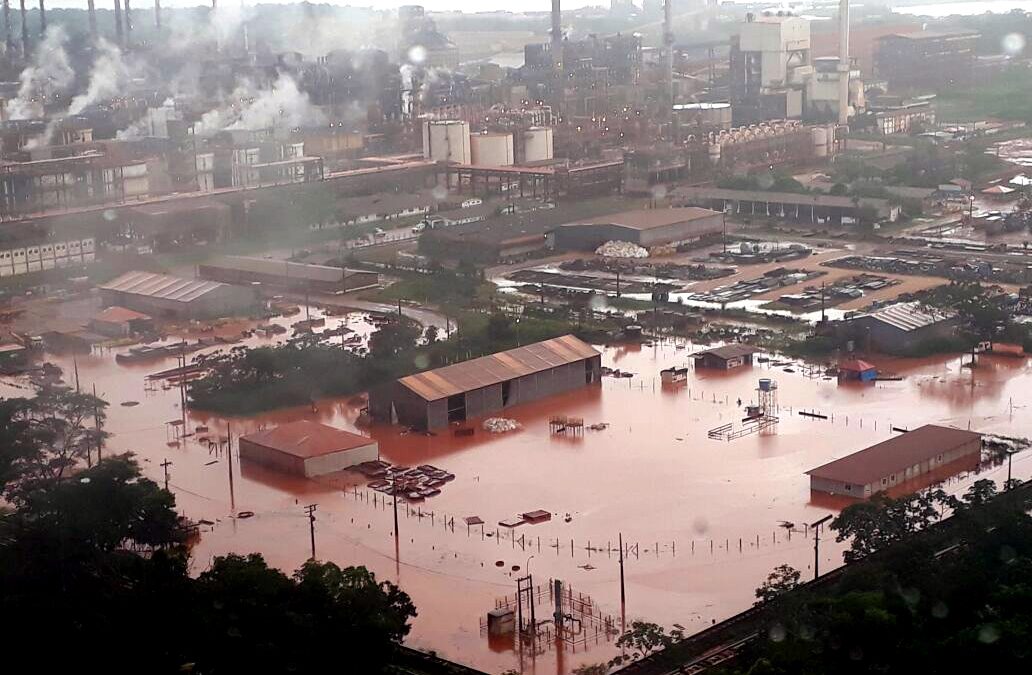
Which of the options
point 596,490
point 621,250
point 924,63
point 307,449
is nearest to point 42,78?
point 924,63

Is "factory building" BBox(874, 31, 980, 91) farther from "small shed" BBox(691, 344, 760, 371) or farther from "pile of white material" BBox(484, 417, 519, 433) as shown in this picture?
"pile of white material" BBox(484, 417, 519, 433)

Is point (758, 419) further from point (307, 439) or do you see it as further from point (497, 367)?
point (307, 439)

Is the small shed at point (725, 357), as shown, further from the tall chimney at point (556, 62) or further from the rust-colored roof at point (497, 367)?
the tall chimney at point (556, 62)

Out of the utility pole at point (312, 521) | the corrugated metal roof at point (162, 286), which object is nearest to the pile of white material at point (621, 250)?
Result: the corrugated metal roof at point (162, 286)

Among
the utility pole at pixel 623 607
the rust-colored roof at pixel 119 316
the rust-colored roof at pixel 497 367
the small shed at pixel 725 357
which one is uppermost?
the rust-colored roof at pixel 497 367

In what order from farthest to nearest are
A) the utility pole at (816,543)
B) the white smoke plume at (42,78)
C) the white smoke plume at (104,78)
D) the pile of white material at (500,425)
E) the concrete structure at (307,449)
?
the white smoke plume at (104,78) < the white smoke plume at (42,78) < the pile of white material at (500,425) < the concrete structure at (307,449) < the utility pole at (816,543)

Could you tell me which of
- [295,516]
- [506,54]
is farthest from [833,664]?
[506,54]
